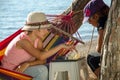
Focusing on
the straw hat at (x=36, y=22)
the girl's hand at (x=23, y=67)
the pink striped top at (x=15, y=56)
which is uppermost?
the straw hat at (x=36, y=22)

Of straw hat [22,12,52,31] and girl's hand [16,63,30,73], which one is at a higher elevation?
straw hat [22,12,52,31]

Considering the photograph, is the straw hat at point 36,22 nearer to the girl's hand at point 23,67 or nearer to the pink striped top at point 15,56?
the pink striped top at point 15,56

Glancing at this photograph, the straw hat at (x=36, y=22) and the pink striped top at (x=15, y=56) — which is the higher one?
the straw hat at (x=36, y=22)

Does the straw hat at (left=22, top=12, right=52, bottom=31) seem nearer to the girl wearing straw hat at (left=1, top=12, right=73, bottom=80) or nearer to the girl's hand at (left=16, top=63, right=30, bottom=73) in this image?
the girl wearing straw hat at (left=1, top=12, right=73, bottom=80)

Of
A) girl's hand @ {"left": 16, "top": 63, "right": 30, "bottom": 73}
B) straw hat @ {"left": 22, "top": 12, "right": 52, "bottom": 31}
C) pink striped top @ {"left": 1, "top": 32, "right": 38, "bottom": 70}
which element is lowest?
girl's hand @ {"left": 16, "top": 63, "right": 30, "bottom": 73}

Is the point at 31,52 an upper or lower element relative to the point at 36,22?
lower

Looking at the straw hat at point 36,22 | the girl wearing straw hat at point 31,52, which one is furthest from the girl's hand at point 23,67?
the straw hat at point 36,22

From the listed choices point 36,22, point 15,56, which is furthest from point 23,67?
point 36,22

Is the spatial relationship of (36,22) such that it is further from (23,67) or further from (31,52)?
(23,67)

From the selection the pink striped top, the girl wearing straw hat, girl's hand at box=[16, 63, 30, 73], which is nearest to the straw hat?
the girl wearing straw hat

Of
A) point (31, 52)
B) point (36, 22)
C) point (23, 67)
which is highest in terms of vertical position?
point (36, 22)

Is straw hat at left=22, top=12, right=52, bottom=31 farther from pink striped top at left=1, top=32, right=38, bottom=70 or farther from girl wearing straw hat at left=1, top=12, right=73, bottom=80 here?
pink striped top at left=1, top=32, right=38, bottom=70

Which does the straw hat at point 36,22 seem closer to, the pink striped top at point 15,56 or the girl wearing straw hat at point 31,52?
the girl wearing straw hat at point 31,52

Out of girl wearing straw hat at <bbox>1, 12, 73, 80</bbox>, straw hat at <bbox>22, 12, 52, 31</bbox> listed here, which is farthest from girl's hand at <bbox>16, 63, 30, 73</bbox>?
straw hat at <bbox>22, 12, 52, 31</bbox>
